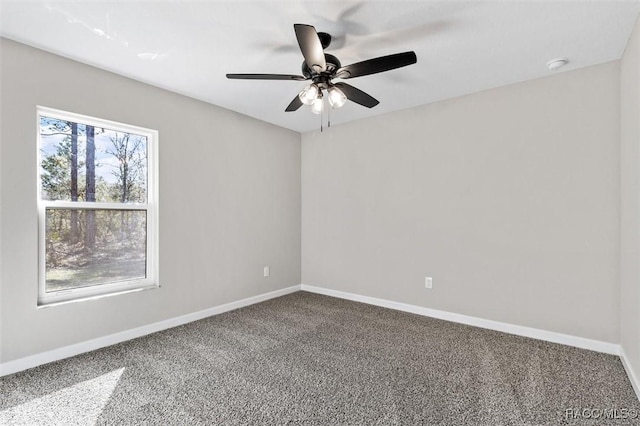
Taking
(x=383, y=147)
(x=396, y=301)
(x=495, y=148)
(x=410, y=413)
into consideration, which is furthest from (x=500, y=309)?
(x=383, y=147)

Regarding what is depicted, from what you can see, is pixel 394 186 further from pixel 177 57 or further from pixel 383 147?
pixel 177 57

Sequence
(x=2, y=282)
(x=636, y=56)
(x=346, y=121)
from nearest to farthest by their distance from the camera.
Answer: (x=636, y=56)
(x=2, y=282)
(x=346, y=121)

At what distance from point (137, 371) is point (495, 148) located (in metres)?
3.64

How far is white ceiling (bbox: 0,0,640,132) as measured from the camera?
6.41 feet

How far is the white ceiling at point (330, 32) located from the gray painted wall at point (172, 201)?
0.86 feet

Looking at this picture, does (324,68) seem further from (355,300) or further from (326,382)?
(355,300)

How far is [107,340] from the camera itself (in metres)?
2.76

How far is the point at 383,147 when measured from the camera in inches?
155

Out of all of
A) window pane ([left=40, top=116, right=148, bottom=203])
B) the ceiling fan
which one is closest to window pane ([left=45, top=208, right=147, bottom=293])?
window pane ([left=40, top=116, right=148, bottom=203])

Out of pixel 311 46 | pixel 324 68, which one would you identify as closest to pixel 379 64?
pixel 324 68

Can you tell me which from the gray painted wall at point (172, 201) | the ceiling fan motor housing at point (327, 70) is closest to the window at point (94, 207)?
the gray painted wall at point (172, 201)

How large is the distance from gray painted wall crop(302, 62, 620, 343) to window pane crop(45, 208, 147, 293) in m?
2.36

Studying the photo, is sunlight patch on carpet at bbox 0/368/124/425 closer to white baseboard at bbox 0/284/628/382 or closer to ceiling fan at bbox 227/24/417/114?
white baseboard at bbox 0/284/628/382

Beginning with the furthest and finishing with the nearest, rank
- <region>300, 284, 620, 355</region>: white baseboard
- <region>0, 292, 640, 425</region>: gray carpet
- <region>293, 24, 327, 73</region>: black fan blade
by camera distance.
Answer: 1. <region>300, 284, 620, 355</region>: white baseboard
2. <region>0, 292, 640, 425</region>: gray carpet
3. <region>293, 24, 327, 73</region>: black fan blade
